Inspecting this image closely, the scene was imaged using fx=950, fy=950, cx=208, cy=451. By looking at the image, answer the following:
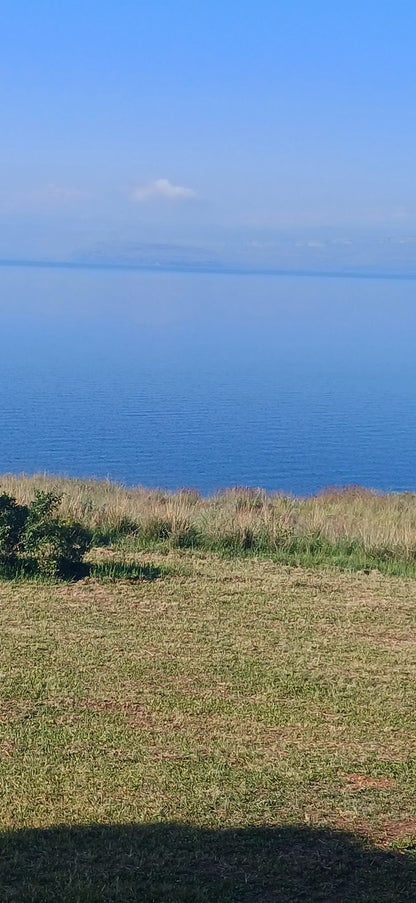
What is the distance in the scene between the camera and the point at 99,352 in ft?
214

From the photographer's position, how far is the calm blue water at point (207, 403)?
31484 millimetres

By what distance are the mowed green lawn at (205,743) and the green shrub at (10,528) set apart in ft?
2.10

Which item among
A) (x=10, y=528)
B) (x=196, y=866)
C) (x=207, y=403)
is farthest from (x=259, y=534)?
(x=207, y=403)

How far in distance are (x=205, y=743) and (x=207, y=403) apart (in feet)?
130

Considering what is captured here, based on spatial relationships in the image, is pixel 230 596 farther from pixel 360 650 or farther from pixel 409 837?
pixel 409 837

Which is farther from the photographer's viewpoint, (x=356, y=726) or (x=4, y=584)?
(x=4, y=584)

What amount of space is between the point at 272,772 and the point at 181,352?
6304 centimetres

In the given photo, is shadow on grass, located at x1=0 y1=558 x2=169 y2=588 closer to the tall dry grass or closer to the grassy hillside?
the grassy hillside

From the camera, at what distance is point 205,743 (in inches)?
240

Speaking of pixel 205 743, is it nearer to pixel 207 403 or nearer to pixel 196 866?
pixel 196 866

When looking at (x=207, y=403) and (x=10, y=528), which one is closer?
(x=10, y=528)

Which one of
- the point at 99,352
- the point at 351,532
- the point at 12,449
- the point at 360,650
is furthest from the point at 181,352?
the point at 360,650

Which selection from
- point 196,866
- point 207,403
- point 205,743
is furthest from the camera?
point 207,403

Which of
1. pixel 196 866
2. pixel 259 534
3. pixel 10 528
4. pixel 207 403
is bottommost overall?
pixel 196 866
